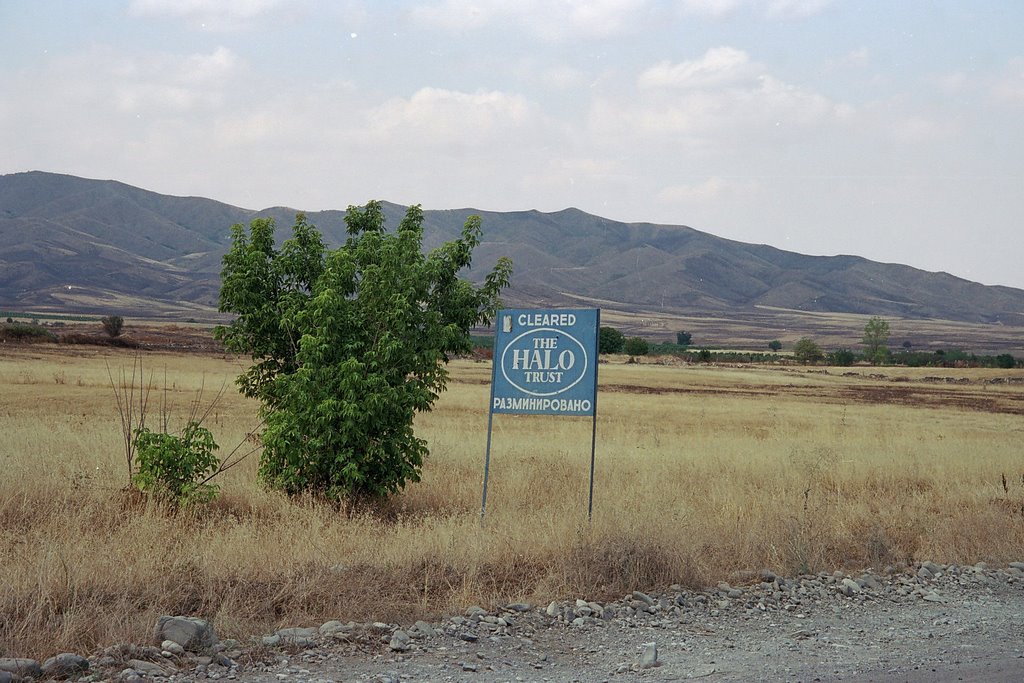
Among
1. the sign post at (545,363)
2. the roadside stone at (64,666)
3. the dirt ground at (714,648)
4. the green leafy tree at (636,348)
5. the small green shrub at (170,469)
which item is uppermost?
the sign post at (545,363)

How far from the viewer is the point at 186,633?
23.1 ft

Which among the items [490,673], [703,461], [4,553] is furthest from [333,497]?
[703,461]

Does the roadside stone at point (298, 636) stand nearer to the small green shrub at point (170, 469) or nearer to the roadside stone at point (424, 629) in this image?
the roadside stone at point (424, 629)

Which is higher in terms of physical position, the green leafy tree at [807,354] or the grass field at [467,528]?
the grass field at [467,528]

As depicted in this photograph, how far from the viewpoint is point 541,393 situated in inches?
474

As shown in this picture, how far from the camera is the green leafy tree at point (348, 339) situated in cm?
1293

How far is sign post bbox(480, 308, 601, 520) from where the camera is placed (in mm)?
11852

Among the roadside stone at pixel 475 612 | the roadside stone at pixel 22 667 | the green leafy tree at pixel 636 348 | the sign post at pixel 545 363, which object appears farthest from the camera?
the green leafy tree at pixel 636 348

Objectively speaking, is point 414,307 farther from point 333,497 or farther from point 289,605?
point 289,605

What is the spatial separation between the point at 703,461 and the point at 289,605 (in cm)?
1351

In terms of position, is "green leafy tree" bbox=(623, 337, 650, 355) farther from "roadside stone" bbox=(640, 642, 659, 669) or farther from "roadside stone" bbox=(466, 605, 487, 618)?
"roadside stone" bbox=(640, 642, 659, 669)

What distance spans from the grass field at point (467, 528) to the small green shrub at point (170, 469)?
27 centimetres

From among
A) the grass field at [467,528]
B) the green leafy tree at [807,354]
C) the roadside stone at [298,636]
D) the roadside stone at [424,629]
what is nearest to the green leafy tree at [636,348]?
the green leafy tree at [807,354]

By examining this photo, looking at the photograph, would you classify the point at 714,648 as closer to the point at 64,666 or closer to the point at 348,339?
the point at 64,666
